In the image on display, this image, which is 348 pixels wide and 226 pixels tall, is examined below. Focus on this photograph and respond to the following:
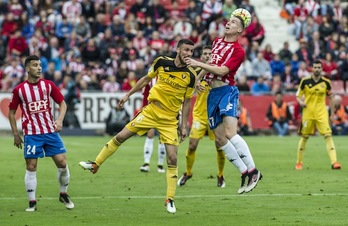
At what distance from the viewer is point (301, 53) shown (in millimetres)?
39000

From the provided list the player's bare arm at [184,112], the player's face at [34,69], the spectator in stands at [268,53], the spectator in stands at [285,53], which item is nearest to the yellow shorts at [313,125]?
the player's bare arm at [184,112]

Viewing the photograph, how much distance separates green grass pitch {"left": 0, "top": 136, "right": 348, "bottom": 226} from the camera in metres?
14.1

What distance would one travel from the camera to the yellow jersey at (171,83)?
601 inches

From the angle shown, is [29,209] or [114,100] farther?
[114,100]

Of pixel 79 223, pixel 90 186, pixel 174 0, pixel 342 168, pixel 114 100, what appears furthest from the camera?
pixel 174 0

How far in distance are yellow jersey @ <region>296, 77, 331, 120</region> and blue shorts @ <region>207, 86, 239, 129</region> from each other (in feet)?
22.7

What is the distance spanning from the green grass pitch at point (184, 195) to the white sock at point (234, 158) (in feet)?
1.88

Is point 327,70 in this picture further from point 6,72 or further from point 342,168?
point 342,168

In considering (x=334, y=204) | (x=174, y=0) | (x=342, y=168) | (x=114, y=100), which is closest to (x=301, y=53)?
(x=174, y=0)

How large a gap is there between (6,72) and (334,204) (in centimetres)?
2212

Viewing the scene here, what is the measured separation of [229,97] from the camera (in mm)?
15664

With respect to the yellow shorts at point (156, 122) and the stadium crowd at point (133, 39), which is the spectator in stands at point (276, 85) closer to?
the stadium crowd at point (133, 39)

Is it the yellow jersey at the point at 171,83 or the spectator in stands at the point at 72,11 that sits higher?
the yellow jersey at the point at 171,83

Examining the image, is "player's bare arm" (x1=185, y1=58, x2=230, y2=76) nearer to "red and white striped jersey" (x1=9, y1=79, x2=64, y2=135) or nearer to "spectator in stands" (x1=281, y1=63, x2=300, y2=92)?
"red and white striped jersey" (x1=9, y1=79, x2=64, y2=135)
